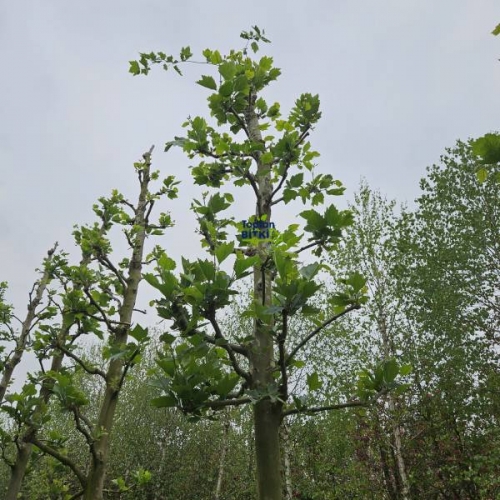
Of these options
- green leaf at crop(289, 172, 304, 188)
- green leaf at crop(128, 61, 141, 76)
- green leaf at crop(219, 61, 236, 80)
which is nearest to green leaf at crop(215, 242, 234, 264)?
green leaf at crop(289, 172, 304, 188)

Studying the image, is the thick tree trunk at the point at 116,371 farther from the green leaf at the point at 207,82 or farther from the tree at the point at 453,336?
the tree at the point at 453,336

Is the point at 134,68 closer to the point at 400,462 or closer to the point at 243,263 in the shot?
the point at 243,263

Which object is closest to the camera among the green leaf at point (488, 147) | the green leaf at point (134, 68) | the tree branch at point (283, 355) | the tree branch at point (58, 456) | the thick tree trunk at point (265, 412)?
the green leaf at point (488, 147)

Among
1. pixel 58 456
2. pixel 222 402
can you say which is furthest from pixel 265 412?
pixel 58 456

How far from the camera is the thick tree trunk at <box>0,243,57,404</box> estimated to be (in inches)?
329

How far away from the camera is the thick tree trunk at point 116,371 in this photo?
4445mm

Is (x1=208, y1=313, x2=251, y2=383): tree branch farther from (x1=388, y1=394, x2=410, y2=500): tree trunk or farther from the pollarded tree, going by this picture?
(x1=388, y1=394, x2=410, y2=500): tree trunk

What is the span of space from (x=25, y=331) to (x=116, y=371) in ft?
16.1

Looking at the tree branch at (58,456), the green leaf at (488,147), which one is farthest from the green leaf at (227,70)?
the tree branch at (58,456)

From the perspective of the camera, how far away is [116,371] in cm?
508

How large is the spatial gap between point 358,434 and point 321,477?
4.78m

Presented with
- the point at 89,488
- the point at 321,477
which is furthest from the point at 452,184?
the point at 89,488

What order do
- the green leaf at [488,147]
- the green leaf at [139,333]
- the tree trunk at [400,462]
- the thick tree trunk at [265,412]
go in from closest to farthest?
the green leaf at [488,147] < the thick tree trunk at [265,412] < the green leaf at [139,333] < the tree trunk at [400,462]

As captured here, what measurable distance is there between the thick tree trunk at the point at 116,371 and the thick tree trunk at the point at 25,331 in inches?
117
